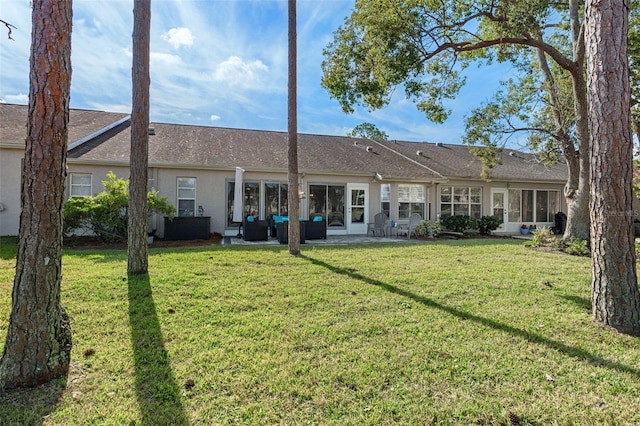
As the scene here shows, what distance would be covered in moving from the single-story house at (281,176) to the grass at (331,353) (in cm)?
692

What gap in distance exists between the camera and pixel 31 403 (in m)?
2.43

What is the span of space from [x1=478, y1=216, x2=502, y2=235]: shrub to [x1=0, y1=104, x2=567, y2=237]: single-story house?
1232 mm

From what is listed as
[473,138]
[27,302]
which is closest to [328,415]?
[27,302]

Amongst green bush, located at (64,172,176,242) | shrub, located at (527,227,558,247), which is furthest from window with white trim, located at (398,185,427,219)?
green bush, located at (64,172,176,242)

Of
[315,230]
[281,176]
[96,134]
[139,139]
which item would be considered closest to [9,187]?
[96,134]

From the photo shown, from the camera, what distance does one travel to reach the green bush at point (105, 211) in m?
9.65

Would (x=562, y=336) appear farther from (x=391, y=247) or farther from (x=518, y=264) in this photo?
(x=391, y=247)

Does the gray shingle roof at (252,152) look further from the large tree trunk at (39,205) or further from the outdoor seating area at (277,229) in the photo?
the large tree trunk at (39,205)

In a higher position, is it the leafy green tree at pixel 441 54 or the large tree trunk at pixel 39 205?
the leafy green tree at pixel 441 54

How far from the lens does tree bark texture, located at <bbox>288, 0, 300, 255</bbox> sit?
27.3ft

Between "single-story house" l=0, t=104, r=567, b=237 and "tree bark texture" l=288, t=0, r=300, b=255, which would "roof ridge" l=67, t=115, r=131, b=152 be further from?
"tree bark texture" l=288, t=0, r=300, b=255

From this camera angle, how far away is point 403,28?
28.5 ft

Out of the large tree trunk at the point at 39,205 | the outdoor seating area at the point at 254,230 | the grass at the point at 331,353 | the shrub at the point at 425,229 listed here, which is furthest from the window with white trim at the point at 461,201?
the large tree trunk at the point at 39,205

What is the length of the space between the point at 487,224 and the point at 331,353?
45.8 feet
